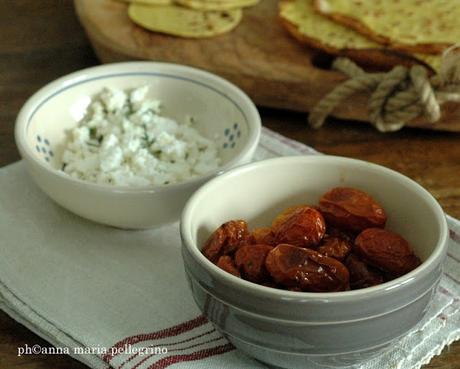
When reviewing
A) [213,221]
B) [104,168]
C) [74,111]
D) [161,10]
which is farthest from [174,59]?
[213,221]

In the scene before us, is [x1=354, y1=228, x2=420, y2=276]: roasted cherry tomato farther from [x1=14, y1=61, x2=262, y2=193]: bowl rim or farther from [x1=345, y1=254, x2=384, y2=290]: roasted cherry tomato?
[x1=14, y1=61, x2=262, y2=193]: bowl rim

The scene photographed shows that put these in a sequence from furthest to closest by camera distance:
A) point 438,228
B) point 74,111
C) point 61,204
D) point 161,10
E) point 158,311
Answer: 1. point 161,10
2. point 74,111
3. point 61,204
4. point 158,311
5. point 438,228

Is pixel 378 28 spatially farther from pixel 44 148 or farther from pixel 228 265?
pixel 228 265

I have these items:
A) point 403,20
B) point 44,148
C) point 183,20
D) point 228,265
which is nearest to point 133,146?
point 44,148

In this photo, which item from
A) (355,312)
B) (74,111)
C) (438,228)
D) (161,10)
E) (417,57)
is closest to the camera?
(355,312)

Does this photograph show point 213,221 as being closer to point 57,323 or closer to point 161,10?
point 57,323

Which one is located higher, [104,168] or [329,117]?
[104,168]

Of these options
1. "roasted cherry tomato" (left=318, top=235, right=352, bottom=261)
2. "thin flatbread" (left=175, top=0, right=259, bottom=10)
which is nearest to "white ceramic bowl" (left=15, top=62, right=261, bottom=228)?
"roasted cherry tomato" (left=318, top=235, right=352, bottom=261)
